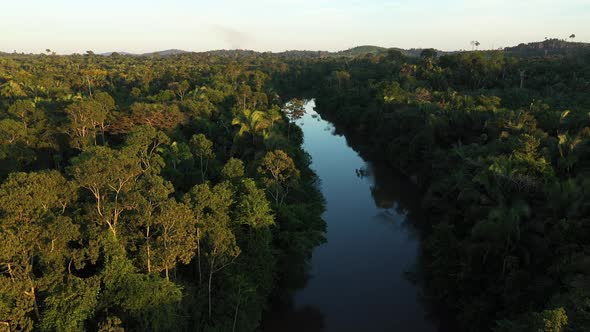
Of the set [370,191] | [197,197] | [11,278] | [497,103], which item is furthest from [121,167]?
[497,103]

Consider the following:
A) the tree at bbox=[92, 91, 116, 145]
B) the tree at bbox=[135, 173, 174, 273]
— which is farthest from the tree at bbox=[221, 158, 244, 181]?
the tree at bbox=[92, 91, 116, 145]

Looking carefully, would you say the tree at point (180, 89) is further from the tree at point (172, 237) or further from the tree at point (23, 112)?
the tree at point (172, 237)

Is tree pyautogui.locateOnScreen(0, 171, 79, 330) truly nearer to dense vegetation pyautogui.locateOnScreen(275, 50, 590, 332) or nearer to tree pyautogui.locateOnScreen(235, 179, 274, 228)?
tree pyautogui.locateOnScreen(235, 179, 274, 228)

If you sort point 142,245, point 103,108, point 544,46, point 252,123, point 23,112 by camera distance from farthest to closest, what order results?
point 544,46, point 252,123, point 103,108, point 23,112, point 142,245

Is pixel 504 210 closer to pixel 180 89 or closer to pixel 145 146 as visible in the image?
pixel 145 146

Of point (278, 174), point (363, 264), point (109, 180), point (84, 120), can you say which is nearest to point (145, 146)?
point (84, 120)

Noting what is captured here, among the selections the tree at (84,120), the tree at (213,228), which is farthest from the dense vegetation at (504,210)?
the tree at (84,120)
